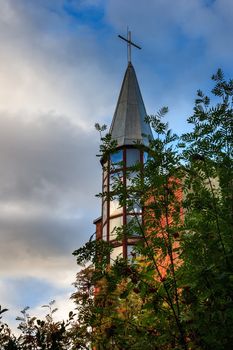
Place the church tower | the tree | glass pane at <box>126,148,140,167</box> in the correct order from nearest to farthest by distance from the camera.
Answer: the tree < the church tower < glass pane at <box>126,148,140,167</box>

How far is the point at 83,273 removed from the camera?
909cm

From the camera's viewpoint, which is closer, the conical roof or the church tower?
the church tower

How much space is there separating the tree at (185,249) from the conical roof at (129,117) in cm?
1292

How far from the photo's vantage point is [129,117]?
2041cm

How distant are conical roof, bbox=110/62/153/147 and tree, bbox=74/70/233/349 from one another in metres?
12.9

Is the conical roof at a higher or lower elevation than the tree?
higher

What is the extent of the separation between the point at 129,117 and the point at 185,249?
1562cm

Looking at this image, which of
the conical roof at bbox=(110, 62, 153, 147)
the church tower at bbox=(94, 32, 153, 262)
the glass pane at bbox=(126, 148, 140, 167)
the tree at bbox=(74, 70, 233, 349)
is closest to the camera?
the tree at bbox=(74, 70, 233, 349)

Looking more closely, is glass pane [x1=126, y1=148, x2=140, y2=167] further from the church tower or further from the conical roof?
the conical roof

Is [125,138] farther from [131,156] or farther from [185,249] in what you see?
[185,249]

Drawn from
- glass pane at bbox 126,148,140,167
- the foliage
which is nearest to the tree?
the foliage

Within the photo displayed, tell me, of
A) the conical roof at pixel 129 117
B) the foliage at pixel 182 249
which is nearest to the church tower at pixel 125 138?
the conical roof at pixel 129 117

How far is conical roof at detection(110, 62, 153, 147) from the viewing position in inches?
774

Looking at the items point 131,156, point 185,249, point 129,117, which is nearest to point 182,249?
point 185,249
